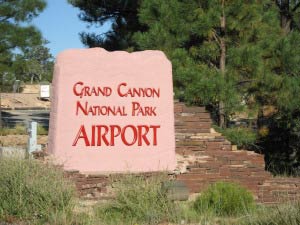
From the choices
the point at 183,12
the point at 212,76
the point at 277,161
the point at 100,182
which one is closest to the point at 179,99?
the point at 212,76

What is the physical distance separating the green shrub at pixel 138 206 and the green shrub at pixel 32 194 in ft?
1.76

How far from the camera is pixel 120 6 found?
2042 cm

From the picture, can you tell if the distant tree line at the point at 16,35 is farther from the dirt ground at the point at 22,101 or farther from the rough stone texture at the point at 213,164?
the dirt ground at the point at 22,101

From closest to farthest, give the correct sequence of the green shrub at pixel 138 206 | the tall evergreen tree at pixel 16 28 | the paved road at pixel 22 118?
the green shrub at pixel 138 206 → the tall evergreen tree at pixel 16 28 → the paved road at pixel 22 118

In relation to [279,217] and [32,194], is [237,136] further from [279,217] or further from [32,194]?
[279,217]

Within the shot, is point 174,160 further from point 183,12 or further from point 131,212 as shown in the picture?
point 183,12

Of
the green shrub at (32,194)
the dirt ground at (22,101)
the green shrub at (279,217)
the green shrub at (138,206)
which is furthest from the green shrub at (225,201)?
the dirt ground at (22,101)

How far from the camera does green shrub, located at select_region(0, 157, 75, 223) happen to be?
25.6 feet

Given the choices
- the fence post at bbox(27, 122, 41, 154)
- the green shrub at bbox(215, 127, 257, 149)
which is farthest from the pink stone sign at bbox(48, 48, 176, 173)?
the green shrub at bbox(215, 127, 257, 149)

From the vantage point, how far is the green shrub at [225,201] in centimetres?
871

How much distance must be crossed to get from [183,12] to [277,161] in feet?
22.2

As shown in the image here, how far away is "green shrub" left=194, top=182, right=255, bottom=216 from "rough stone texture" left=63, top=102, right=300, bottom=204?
4.83 ft

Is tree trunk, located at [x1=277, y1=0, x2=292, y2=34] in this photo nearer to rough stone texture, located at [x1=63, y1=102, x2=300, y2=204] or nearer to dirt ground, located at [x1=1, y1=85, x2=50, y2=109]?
rough stone texture, located at [x1=63, y1=102, x2=300, y2=204]

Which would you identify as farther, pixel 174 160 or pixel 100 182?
pixel 174 160
